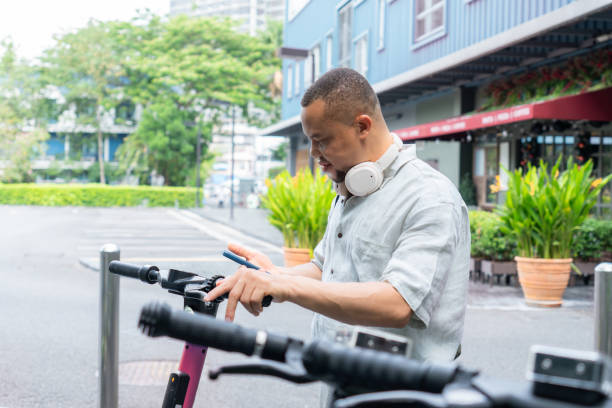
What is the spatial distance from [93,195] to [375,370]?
48323mm

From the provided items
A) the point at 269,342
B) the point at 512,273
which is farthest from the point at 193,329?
the point at 512,273

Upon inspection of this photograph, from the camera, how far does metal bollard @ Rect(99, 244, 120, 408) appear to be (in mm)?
3879

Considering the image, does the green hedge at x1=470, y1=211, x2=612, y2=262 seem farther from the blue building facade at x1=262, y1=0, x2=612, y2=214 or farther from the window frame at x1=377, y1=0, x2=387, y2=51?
the window frame at x1=377, y1=0, x2=387, y2=51

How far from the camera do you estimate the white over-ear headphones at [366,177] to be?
191cm

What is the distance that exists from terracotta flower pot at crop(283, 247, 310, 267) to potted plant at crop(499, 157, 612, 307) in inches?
124

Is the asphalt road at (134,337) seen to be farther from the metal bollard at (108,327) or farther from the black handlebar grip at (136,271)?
the metal bollard at (108,327)

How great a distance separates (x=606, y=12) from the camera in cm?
996

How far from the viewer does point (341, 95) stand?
6.08 ft

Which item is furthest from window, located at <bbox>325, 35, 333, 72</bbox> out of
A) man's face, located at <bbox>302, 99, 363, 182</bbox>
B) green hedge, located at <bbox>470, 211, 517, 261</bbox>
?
man's face, located at <bbox>302, 99, 363, 182</bbox>

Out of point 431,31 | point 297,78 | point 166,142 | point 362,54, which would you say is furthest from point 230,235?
point 166,142

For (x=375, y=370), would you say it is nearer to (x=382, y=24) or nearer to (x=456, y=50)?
(x=456, y=50)

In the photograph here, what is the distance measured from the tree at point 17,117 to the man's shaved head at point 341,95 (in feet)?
177

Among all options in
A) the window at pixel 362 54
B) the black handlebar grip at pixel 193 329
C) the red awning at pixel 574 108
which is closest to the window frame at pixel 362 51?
the window at pixel 362 54

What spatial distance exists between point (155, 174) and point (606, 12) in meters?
45.8
